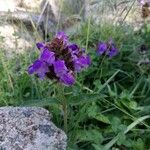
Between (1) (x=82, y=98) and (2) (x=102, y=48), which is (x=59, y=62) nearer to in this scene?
(1) (x=82, y=98)

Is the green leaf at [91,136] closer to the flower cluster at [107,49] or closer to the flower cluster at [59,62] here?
the flower cluster at [59,62]

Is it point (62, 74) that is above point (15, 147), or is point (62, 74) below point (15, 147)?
above

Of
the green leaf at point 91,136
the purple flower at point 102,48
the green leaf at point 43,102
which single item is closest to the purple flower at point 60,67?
the green leaf at point 43,102

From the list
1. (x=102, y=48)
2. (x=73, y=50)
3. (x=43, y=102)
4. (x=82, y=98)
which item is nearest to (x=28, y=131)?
(x=43, y=102)

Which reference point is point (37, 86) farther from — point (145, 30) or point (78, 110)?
point (145, 30)

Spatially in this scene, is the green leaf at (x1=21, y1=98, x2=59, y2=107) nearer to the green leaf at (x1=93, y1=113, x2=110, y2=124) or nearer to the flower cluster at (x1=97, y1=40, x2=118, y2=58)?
the green leaf at (x1=93, y1=113, x2=110, y2=124)

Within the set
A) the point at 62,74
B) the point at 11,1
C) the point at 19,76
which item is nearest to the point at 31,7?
the point at 11,1
